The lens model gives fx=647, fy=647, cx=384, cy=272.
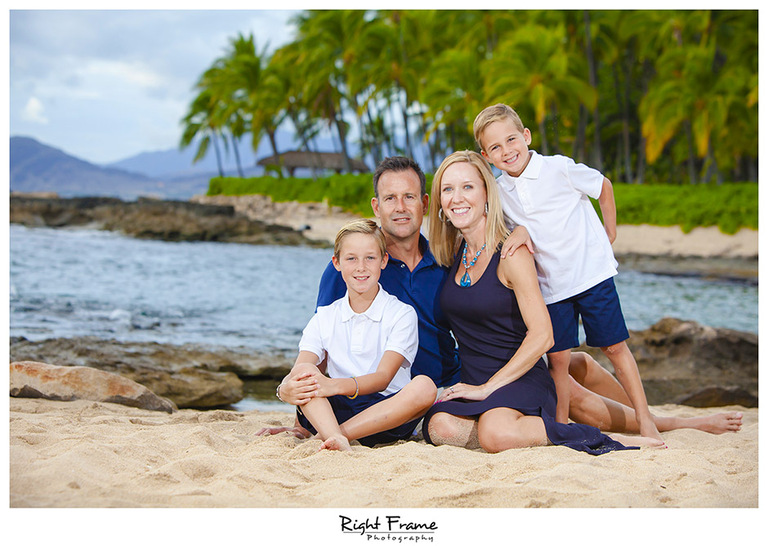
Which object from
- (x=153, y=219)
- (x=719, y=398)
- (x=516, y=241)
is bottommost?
(x=719, y=398)

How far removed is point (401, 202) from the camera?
293 cm

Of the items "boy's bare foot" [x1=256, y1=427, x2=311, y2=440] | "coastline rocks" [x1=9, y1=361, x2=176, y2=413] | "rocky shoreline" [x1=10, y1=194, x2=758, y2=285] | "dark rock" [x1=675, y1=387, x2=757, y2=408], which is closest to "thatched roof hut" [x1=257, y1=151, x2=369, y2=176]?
"rocky shoreline" [x1=10, y1=194, x2=758, y2=285]

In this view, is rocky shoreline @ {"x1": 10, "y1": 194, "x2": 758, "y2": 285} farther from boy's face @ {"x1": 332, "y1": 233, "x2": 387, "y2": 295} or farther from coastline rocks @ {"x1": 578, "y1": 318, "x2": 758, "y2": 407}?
boy's face @ {"x1": 332, "y1": 233, "x2": 387, "y2": 295}

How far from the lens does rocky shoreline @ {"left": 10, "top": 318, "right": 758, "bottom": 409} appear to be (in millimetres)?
4812

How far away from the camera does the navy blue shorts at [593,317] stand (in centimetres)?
286

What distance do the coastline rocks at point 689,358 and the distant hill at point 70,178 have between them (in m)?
A: 7.51

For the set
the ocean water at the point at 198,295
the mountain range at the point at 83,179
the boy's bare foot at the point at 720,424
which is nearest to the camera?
the boy's bare foot at the point at 720,424

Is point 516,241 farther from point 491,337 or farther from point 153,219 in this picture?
point 153,219

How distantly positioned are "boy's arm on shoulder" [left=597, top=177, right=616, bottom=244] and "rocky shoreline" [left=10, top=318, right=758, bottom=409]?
2.38 meters

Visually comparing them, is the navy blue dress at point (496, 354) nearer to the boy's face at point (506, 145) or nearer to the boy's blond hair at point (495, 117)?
the boy's face at point (506, 145)

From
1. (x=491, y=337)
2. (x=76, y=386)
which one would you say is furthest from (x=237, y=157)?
(x=491, y=337)

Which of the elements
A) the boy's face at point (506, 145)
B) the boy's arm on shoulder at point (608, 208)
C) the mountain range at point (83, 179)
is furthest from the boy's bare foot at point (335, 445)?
the mountain range at point (83, 179)

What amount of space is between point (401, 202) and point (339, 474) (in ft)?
4.09

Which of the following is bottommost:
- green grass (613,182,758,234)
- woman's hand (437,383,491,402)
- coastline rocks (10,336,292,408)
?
coastline rocks (10,336,292,408)
